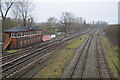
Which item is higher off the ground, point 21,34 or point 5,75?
point 21,34

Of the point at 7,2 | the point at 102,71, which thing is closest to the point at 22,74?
the point at 102,71

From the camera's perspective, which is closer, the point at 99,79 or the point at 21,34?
the point at 99,79

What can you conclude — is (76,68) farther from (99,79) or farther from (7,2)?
(7,2)

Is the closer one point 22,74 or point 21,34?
point 22,74

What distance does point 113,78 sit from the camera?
37.9ft

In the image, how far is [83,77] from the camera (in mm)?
11570

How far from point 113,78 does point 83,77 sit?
8.26 ft

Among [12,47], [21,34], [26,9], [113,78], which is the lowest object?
[113,78]

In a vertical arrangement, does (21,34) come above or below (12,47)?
above

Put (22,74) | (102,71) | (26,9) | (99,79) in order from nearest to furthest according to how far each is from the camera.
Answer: (99,79)
(22,74)
(102,71)
(26,9)

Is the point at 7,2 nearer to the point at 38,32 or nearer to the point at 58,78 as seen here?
the point at 38,32

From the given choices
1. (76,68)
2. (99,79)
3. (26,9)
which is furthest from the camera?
(26,9)

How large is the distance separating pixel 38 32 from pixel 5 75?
22.3 metres

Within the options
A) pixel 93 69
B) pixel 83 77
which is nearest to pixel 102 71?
pixel 93 69
